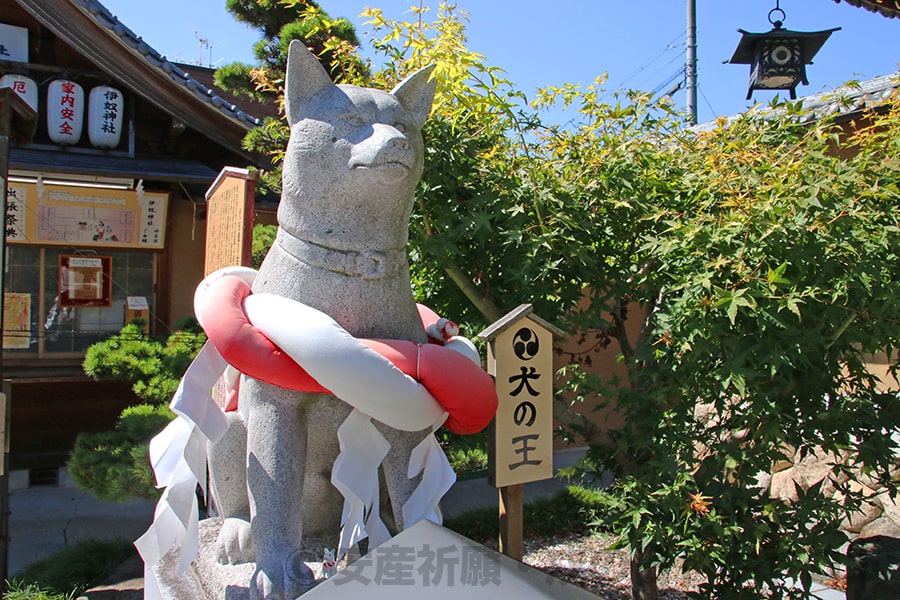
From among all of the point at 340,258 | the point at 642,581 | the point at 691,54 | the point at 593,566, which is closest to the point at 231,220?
the point at 340,258

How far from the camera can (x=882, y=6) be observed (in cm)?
470

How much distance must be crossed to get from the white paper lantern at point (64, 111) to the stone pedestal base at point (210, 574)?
5.48 meters

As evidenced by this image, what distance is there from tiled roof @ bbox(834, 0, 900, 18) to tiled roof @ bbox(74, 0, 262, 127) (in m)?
5.72

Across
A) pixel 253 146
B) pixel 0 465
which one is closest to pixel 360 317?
pixel 0 465

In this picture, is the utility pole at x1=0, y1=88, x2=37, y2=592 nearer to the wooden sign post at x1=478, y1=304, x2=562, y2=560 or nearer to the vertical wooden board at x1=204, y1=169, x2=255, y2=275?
the vertical wooden board at x1=204, y1=169, x2=255, y2=275

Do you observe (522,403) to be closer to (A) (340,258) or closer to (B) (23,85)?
(A) (340,258)

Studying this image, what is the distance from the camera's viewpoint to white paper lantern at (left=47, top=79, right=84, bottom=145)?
712cm

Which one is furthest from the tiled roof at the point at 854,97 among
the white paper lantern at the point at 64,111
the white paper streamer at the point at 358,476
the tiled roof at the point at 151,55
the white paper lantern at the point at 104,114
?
the white paper lantern at the point at 64,111

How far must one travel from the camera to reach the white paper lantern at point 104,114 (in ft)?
23.9

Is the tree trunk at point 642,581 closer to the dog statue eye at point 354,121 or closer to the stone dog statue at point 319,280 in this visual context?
the stone dog statue at point 319,280

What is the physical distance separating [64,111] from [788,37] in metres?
8.74

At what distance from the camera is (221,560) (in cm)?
293

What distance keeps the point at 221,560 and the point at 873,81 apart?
7988 mm

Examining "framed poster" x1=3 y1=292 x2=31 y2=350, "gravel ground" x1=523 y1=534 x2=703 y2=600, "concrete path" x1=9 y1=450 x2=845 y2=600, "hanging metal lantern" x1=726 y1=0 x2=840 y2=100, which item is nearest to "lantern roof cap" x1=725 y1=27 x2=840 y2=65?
"hanging metal lantern" x1=726 y1=0 x2=840 y2=100
